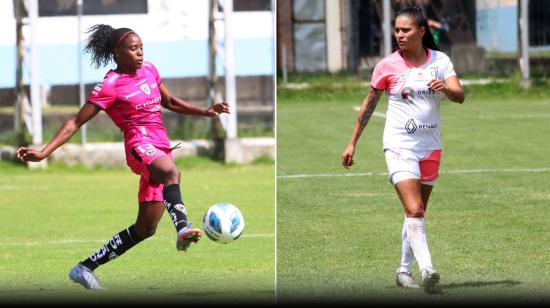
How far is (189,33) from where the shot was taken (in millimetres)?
22531

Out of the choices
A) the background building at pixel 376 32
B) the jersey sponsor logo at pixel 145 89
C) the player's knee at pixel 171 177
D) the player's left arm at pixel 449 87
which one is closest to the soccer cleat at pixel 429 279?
the player's left arm at pixel 449 87

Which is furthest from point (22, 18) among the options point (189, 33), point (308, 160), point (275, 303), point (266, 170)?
point (275, 303)

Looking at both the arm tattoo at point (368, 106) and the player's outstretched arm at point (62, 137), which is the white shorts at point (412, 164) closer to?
the arm tattoo at point (368, 106)

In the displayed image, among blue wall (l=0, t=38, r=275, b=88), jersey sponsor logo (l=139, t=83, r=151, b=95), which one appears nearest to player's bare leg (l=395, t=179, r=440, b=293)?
jersey sponsor logo (l=139, t=83, r=151, b=95)

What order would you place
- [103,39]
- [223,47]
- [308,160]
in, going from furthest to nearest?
1. [223,47]
2. [308,160]
3. [103,39]

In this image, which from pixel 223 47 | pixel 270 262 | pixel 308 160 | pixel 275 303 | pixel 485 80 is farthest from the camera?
pixel 485 80

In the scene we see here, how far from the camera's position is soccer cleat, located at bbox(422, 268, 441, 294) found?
7621 mm

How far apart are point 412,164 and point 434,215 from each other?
160 inches

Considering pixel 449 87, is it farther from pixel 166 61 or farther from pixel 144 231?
pixel 166 61

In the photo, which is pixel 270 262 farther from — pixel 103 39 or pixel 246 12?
pixel 246 12

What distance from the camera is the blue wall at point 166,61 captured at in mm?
21922

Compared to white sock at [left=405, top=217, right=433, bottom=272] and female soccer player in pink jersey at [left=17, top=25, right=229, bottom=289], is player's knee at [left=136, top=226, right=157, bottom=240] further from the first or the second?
white sock at [left=405, top=217, right=433, bottom=272]

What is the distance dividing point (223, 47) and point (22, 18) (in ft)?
11.2

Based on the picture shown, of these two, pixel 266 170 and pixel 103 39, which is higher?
pixel 103 39
